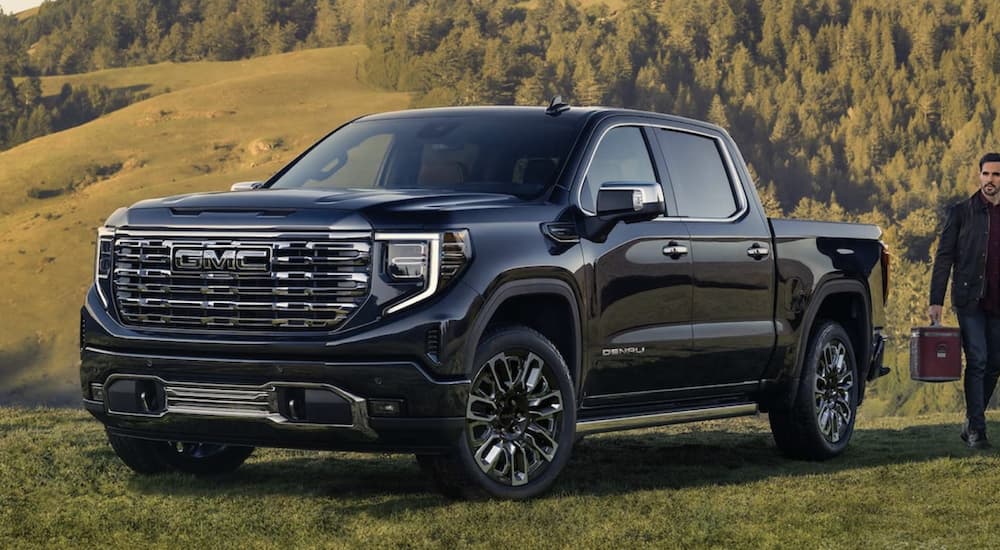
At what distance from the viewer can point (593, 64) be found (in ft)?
652

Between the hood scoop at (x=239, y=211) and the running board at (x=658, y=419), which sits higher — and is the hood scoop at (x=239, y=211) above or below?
above

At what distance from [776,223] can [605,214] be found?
206 centimetres

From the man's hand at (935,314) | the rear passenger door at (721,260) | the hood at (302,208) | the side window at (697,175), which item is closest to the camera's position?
the hood at (302,208)

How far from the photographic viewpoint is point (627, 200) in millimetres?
8219

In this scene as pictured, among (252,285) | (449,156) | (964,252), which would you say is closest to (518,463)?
(252,285)

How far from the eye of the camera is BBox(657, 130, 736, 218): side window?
30.6 ft

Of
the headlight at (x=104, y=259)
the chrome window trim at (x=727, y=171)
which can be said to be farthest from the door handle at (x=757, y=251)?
the headlight at (x=104, y=259)

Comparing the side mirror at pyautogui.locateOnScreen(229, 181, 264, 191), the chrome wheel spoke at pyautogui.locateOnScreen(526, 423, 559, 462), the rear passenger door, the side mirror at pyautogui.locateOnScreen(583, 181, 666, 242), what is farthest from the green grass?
Answer: the side mirror at pyautogui.locateOnScreen(229, 181, 264, 191)

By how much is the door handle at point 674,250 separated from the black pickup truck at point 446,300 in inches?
0.4

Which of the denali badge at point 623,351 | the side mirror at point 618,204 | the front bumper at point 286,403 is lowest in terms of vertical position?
the denali badge at point 623,351

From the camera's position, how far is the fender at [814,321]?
1019cm

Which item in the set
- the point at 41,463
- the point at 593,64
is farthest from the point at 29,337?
the point at 41,463

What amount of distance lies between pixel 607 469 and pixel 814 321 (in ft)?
6.71

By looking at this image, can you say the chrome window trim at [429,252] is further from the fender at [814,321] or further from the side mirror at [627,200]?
the fender at [814,321]
